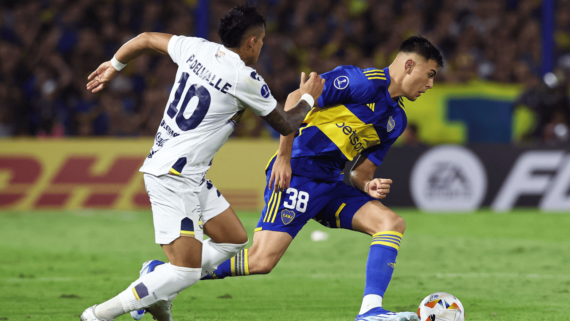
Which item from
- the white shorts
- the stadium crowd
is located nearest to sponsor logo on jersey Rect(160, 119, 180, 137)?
the white shorts

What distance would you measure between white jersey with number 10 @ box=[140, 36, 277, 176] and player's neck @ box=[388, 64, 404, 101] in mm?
1280

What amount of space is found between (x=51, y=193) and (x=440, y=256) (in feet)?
24.8

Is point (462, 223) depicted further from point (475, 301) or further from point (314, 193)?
point (314, 193)

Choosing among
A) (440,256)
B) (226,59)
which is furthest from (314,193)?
(440,256)

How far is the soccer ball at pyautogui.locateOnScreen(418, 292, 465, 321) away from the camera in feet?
15.3

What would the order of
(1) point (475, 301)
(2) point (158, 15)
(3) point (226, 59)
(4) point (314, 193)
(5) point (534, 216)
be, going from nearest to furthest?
(3) point (226, 59), (4) point (314, 193), (1) point (475, 301), (5) point (534, 216), (2) point (158, 15)

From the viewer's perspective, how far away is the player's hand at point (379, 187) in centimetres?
505

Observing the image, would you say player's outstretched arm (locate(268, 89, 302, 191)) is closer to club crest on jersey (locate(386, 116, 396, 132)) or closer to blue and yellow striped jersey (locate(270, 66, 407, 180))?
blue and yellow striped jersey (locate(270, 66, 407, 180))

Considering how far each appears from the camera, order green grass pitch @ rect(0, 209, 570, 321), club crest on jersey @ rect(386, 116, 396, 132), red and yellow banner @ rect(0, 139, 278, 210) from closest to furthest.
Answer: club crest on jersey @ rect(386, 116, 396, 132), green grass pitch @ rect(0, 209, 570, 321), red and yellow banner @ rect(0, 139, 278, 210)

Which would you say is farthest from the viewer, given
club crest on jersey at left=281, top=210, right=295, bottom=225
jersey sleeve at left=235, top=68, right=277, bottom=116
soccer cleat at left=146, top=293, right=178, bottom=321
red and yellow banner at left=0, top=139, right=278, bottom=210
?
red and yellow banner at left=0, top=139, right=278, bottom=210

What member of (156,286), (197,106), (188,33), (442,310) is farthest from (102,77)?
(188,33)

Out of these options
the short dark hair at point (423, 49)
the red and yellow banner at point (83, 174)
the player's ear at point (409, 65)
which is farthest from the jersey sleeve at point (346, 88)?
the red and yellow banner at point (83, 174)

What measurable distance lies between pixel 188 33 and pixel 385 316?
41.6 ft

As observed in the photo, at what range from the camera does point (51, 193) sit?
1301 centimetres
